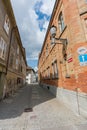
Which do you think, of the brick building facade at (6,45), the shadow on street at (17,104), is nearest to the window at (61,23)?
the brick building facade at (6,45)

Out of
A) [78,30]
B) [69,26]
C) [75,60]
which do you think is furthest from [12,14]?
[75,60]

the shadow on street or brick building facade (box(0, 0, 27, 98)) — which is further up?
brick building facade (box(0, 0, 27, 98))

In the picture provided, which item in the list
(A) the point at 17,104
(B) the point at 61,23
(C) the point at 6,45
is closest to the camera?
(A) the point at 17,104

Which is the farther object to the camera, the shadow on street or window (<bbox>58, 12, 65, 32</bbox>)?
window (<bbox>58, 12, 65, 32</bbox>)

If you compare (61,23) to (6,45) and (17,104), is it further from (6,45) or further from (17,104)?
(17,104)

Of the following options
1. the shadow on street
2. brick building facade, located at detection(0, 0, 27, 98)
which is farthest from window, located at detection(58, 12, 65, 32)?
the shadow on street

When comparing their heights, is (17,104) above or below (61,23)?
below

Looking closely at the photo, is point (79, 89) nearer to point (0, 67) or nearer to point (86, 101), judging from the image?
point (86, 101)

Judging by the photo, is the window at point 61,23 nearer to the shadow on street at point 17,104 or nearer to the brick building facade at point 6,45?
the brick building facade at point 6,45

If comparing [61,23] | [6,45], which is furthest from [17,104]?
[61,23]

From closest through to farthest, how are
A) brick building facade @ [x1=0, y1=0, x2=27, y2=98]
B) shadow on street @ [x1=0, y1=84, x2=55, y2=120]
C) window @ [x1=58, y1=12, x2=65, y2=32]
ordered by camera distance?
shadow on street @ [x1=0, y1=84, x2=55, y2=120], window @ [x1=58, y1=12, x2=65, y2=32], brick building facade @ [x1=0, y1=0, x2=27, y2=98]

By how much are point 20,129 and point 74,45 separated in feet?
15.9

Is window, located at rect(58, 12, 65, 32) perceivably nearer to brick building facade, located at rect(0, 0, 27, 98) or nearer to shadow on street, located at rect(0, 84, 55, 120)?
brick building facade, located at rect(0, 0, 27, 98)

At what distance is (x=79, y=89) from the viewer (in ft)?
15.9
